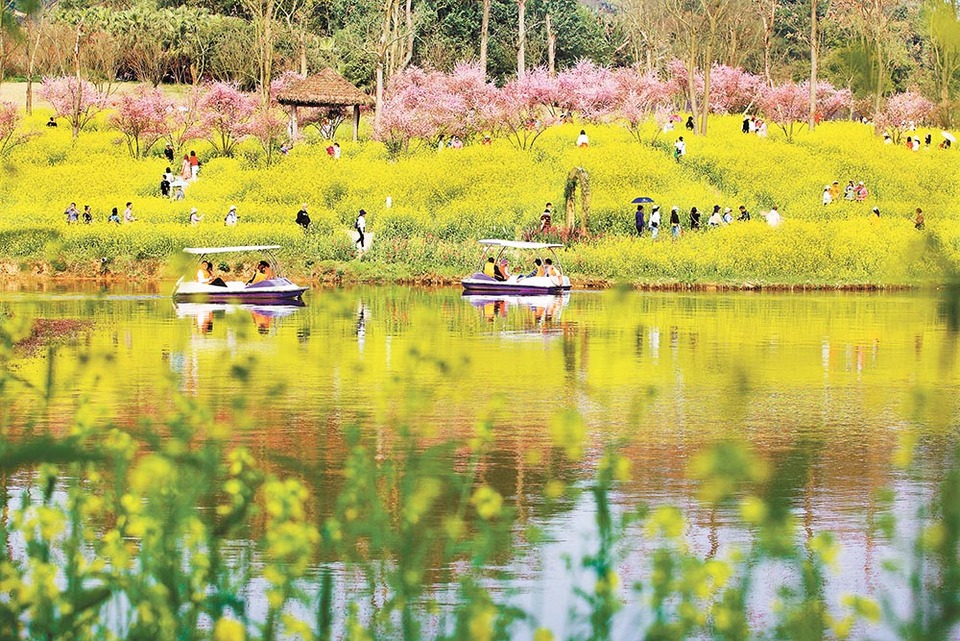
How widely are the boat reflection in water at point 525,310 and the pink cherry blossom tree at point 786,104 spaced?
46.0m

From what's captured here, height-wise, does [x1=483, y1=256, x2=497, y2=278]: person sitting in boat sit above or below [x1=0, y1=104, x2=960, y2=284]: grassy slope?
below

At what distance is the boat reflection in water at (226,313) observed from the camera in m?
35.3

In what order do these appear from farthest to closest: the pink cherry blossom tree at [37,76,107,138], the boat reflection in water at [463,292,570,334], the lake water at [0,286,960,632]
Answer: the pink cherry blossom tree at [37,76,107,138], the boat reflection in water at [463,292,570,334], the lake water at [0,286,960,632]

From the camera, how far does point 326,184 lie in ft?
204

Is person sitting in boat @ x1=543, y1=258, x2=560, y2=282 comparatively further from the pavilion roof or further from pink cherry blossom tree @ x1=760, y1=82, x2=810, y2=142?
pink cherry blossom tree @ x1=760, y1=82, x2=810, y2=142

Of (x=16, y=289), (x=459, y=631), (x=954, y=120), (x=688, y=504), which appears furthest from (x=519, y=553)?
(x=16, y=289)

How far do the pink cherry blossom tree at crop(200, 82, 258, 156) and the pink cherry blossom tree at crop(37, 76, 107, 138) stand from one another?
604cm

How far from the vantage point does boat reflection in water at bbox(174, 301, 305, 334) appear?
1390 inches

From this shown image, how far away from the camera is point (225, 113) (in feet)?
251

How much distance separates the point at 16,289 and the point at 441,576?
115 ft

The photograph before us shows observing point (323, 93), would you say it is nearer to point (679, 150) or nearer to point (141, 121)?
point (141, 121)

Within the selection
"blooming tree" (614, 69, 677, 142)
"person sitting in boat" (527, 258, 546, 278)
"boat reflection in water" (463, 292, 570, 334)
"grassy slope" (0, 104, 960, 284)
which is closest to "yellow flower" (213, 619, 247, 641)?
"boat reflection in water" (463, 292, 570, 334)

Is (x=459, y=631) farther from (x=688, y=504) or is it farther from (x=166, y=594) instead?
(x=688, y=504)

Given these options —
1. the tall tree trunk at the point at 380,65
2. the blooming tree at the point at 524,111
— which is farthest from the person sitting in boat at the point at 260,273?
the tall tree trunk at the point at 380,65
